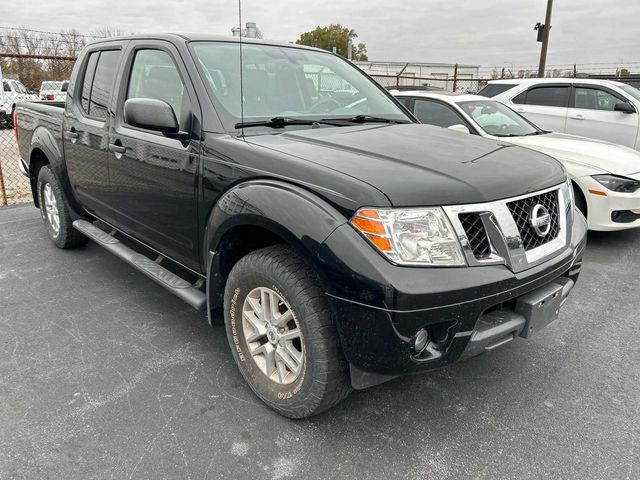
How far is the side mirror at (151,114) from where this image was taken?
2.55 metres

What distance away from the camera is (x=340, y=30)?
66.7m

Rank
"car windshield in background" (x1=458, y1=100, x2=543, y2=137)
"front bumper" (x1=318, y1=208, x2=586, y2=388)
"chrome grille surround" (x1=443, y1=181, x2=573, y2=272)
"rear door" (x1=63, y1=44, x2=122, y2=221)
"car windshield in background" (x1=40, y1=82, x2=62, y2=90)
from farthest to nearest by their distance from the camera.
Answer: "car windshield in background" (x1=40, y1=82, x2=62, y2=90), "car windshield in background" (x1=458, y1=100, x2=543, y2=137), "rear door" (x1=63, y1=44, x2=122, y2=221), "chrome grille surround" (x1=443, y1=181, x2=573, y2=272), "front bumper" (x1=318, y1=208, x2=586, y2=388)

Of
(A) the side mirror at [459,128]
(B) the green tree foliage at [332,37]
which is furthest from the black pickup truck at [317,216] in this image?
(B) the green tree foliage at [332,37]

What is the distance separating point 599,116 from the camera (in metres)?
8.08

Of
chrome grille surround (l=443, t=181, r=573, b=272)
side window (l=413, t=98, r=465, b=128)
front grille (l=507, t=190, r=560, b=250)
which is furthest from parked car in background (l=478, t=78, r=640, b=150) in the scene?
chrome grille surround (l=443, t=181, r=573, b=272)

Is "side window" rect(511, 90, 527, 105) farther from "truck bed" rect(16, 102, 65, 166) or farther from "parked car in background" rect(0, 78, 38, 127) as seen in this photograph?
"parked car in background" rect(0, 78, 38, 127)

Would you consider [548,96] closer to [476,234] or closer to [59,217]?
[476,234]

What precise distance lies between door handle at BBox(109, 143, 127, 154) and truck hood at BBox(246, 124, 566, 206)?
117cm

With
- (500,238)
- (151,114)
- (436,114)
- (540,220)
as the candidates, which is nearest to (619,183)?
(436,114)

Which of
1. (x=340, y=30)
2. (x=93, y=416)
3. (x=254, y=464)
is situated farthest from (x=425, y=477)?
(x=340, y=30)

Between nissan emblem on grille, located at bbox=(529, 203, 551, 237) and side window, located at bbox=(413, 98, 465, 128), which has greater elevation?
side window, located at bbox=(413, 98, 465, 128)

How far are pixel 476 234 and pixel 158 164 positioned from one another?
191cm

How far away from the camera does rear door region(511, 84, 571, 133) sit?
328 inches

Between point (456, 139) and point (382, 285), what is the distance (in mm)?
1412
